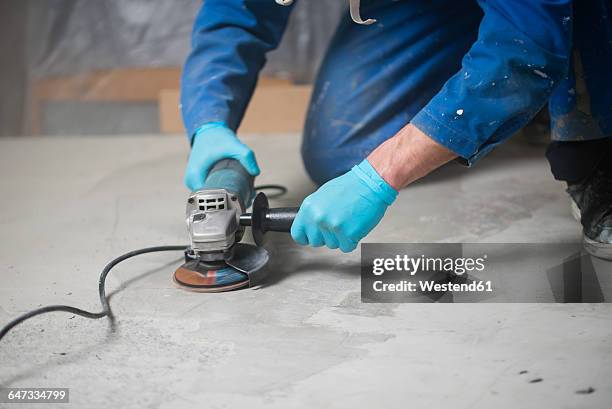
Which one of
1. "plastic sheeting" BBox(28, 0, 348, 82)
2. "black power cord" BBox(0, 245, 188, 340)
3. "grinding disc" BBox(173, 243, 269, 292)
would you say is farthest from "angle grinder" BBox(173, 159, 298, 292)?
"plastic sheeting" BBox(28, 0, 348, 82)

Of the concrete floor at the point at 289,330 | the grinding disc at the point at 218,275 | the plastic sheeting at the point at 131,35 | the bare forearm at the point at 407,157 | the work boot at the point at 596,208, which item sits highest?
the plastic sheeting at the point at 131,35

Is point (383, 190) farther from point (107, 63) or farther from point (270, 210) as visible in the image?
point (107, 63)

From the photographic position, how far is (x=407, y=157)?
1.36m

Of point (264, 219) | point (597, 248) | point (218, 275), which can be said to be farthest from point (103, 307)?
point (597, 248)

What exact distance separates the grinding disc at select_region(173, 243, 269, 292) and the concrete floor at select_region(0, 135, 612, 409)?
2 centimetres

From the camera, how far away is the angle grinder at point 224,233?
4.70ft

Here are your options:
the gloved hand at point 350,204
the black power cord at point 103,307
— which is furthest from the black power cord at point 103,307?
the gloved hand at point 350,204

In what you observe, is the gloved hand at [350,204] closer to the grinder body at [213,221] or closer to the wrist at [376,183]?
the wrist at [376,183]

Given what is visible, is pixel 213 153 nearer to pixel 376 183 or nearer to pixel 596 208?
pixel 376 183

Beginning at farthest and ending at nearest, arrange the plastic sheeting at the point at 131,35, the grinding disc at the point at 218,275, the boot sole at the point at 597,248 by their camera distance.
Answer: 1. the plastic sheeting at the point at 131,35
2. the boot sole at the point at 597,248
3. the grinding disc at the point at 218,275

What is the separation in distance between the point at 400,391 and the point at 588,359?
0.34 meters

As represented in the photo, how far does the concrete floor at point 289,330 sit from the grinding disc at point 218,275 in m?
0.02

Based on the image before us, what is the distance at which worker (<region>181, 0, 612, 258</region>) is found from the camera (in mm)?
1306

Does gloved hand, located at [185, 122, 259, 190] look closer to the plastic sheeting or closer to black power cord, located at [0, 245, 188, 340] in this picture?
black power cord, located at [0, 245, 188, 340]
